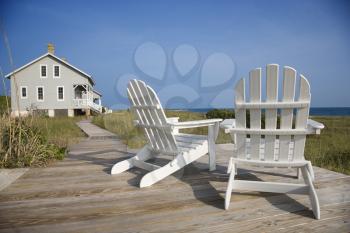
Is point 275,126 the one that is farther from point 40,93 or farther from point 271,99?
point 40,93

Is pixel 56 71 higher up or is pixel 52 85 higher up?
pixel 56 71

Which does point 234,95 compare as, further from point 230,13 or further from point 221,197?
point 230,13

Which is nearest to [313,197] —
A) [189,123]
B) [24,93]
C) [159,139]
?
[189,123]

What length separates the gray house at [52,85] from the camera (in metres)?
20.4

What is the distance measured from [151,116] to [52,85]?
20.3 meters

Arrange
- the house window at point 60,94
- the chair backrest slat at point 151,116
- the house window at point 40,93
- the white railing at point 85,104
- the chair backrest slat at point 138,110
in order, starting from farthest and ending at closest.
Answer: the white railing at point 85,104, the house window at point 60,94, the house window at point 40,93, the chair backrest slat at point 138,110, the chair backrest slat at point 151,116

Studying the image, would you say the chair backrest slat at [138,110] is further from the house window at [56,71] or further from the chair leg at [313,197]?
the house window at [56,71]

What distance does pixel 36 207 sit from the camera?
2094 millimetres

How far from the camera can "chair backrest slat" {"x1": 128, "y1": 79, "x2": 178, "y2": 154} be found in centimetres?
272

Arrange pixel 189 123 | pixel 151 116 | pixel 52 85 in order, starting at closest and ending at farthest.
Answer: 1. pixel 189 123
2. pixel 151 116
3. pixel 52 85

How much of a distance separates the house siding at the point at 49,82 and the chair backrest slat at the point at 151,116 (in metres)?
19.6

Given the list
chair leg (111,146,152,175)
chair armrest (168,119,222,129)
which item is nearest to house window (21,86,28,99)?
chair leg (111,146,152,175)

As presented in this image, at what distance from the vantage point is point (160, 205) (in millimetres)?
2113

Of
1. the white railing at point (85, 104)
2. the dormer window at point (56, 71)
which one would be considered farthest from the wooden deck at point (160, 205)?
the dormer window at point (56, 71)
